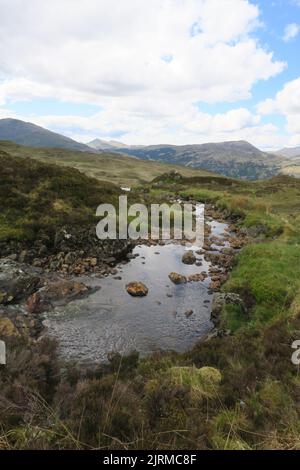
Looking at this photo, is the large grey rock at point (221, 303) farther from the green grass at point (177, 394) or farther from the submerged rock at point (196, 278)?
the submerged rock at point (196, 278)

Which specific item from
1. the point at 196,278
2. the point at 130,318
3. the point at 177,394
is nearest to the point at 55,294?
the point at 130,318

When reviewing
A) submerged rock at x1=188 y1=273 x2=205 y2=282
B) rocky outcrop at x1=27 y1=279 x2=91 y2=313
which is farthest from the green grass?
submerged rock at x1=188 y1=273 x2=205 y2=282

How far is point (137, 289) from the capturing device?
16328 millimetres

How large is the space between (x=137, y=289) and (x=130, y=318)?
257cm

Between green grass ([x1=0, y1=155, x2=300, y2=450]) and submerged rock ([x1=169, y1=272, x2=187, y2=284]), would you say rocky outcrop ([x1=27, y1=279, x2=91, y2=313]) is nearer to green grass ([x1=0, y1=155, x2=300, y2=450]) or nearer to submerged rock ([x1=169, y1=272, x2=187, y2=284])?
green grass ([x1=0, y1=155, x2=300, y2=450])

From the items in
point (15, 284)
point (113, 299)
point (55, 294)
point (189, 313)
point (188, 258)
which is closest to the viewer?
point (189, 313)

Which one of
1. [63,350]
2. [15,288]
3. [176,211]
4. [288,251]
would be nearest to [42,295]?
[15,288]

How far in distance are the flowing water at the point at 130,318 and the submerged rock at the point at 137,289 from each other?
0.25 m

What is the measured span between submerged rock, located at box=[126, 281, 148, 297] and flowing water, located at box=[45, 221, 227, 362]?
252 mm

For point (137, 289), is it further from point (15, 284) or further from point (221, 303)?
point (15, 284)

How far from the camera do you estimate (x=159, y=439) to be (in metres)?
5.38

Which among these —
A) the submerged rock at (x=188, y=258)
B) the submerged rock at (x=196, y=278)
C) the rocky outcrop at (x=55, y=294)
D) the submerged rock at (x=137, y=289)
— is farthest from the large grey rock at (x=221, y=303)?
the submerged rock at (x=188, y=258)

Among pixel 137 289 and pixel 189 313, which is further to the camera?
pixel 137 289
